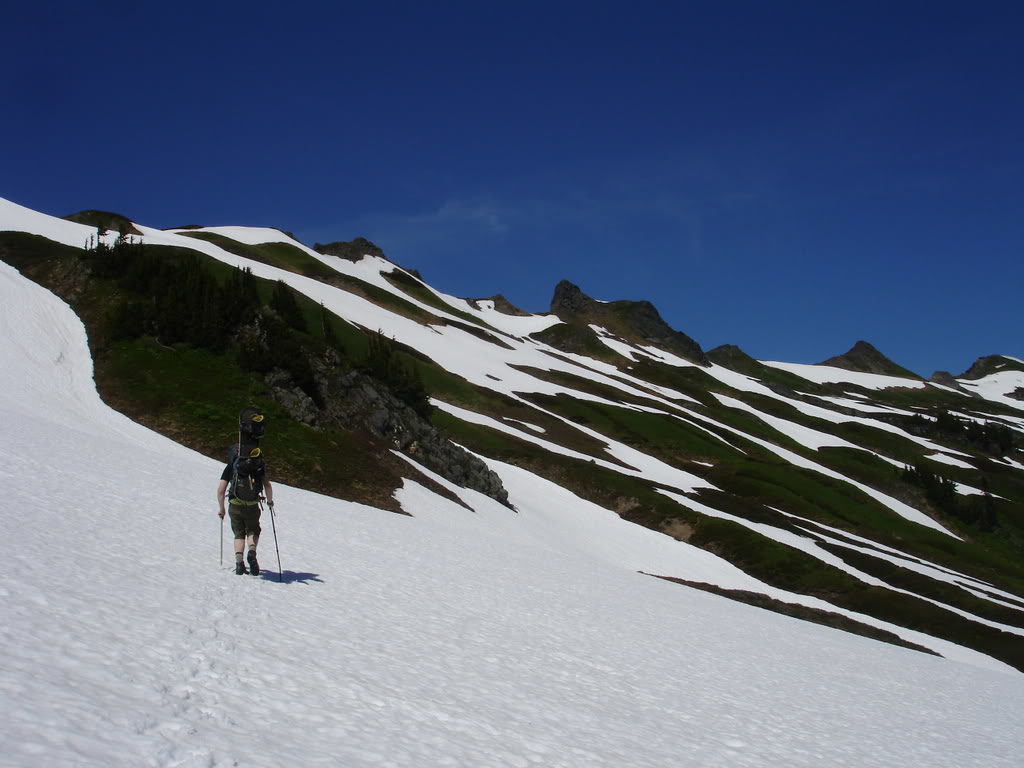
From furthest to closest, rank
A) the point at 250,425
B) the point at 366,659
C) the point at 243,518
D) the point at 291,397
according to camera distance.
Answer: the point at 291,397 → the point at 250,425 → the point at 243,518 → the point at 366,659

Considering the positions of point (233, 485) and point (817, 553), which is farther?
point (817, 553)

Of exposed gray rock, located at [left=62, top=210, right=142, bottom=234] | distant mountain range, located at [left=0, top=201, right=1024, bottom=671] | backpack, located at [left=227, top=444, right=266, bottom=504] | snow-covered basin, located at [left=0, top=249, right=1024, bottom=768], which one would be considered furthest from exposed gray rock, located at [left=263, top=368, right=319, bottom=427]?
exposed gray rock, located at [left=62, top=210, right=142, bottom=234]

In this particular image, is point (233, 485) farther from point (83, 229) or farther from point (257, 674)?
point (83, 229)

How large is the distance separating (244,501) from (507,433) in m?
55.8

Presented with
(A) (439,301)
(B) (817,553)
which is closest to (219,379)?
(B) (817,553)

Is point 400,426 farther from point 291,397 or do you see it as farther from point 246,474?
point 246,474

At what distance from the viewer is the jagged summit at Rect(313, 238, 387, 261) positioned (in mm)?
158875

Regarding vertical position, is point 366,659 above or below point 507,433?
below

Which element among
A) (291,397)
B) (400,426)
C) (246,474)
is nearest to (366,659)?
(246,474)

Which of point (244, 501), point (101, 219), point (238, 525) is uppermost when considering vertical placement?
point (101, 219)

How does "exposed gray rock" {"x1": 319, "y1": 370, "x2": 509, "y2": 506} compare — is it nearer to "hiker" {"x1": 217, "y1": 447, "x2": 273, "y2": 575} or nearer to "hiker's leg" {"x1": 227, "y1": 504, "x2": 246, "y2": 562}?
"hiker" {"x1": 217, "y1": 447, "x2": 273, "y2": 575}

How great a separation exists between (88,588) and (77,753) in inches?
225

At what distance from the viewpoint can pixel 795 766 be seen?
11.4 m

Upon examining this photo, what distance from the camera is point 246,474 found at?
1487 centimetres
